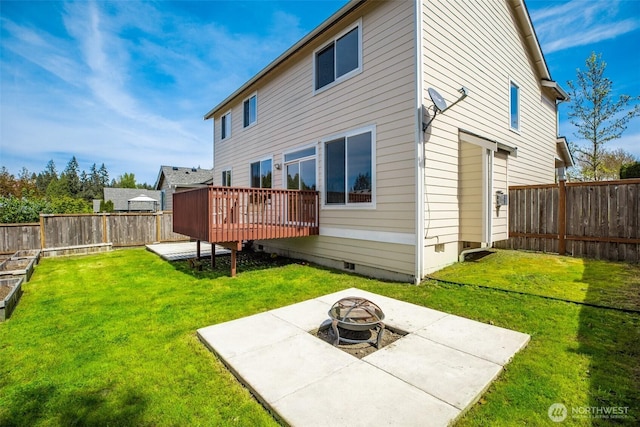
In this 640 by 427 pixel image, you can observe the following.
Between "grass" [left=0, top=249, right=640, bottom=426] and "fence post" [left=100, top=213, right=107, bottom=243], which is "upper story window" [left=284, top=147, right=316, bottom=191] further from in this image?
"fence post" [left=100, top=213, right=107, bottom=243]

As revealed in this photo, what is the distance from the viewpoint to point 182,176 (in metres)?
25.1

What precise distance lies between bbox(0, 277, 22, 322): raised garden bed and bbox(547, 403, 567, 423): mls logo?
6.40 m

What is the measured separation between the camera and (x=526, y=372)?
2.51 metres

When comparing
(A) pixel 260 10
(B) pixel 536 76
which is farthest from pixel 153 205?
(B) pixel 536 76

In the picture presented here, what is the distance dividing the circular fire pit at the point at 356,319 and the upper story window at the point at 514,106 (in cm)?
793

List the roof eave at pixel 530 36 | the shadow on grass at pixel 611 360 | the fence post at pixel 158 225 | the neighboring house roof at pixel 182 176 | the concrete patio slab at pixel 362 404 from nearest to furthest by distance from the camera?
the concrete patio slab at pixel 362 404 → the shadow on grass at pixel 611 360 → the roof eave at pixel 530 36 → the fence post at pixel 158 225 → the neighboring house roof at pixel 182 176

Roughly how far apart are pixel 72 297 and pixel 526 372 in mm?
6829

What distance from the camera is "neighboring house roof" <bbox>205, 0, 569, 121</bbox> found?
6.68 metres

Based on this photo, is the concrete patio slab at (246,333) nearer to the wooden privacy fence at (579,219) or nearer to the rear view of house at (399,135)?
the rear view of house at (399,135)

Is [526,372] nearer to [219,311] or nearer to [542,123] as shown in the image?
[219,311]

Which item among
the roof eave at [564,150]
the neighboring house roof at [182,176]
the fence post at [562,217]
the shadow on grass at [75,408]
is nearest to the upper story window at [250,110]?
the fence post at [562,217]

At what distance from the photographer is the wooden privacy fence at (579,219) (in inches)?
237

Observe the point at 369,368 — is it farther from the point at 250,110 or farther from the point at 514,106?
the point at 250,110
